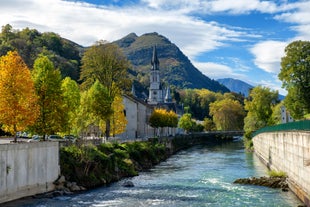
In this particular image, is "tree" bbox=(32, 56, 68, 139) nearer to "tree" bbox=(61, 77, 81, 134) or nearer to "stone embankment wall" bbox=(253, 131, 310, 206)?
"tree" bbox=(61, 77, 81, 134)

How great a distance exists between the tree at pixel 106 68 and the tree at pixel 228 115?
100 meters

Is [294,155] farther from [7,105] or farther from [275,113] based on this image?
[275,113]

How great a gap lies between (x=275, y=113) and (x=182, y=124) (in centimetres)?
5713

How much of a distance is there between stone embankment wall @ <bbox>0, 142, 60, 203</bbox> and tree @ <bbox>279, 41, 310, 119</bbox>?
40588 mm

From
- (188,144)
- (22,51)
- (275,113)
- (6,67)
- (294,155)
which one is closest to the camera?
(294,155)

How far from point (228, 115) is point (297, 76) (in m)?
103

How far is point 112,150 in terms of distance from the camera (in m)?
57.8

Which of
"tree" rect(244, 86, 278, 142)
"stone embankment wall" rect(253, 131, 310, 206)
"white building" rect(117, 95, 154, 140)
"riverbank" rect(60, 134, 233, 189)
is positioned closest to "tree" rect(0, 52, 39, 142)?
"riverbank" rect(60, 134, 233, 189)

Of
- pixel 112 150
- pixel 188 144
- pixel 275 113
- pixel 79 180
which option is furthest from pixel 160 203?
pixel 188 144

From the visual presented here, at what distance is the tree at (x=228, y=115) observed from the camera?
554 ft

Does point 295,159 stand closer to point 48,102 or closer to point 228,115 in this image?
point 48,102

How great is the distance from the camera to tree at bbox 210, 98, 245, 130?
169 meters

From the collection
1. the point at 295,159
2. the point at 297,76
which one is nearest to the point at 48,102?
the point at 295,159

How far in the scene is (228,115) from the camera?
171125 millimetres
